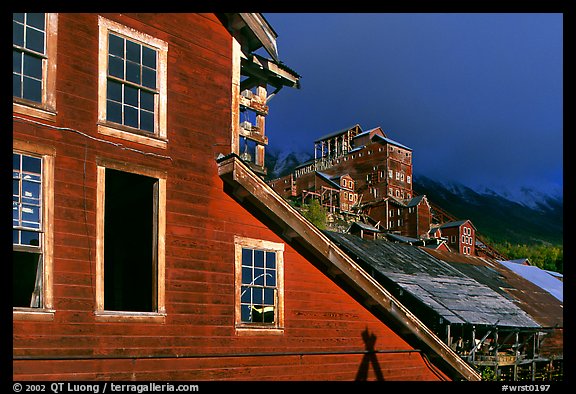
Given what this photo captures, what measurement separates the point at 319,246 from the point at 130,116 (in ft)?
17.4

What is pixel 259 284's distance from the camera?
12.9 metres

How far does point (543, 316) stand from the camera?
90.3ft

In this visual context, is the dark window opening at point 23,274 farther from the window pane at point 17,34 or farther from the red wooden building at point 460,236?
the red wooden building at point 460,236

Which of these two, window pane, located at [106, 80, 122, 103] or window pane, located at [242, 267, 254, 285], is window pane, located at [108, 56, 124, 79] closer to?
window pane, located at [106, 80, 122, 103]

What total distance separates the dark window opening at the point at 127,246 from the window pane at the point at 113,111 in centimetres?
265

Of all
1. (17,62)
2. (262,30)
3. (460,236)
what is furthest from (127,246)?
(460,236)

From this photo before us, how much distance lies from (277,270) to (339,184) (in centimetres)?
7708

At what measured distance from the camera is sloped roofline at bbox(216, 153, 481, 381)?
12.5m

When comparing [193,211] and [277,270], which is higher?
[193,211]

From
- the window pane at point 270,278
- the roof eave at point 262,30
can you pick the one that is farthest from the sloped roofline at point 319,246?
the roof eave at point 262,30

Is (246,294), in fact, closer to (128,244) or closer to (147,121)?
(128,244)

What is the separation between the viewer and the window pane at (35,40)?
9.95 metres
